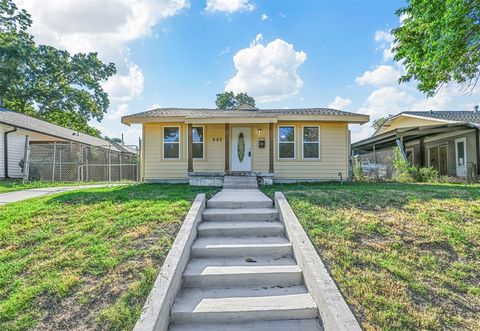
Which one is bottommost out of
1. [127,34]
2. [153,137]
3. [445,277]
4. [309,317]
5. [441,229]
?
[309,317]

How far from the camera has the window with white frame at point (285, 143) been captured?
11.0 m

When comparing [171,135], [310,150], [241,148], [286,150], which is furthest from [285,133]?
[171,135]

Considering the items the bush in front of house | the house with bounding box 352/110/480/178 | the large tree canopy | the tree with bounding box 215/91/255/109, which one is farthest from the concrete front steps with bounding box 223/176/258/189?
the tree with bounding box 215/91/255/109

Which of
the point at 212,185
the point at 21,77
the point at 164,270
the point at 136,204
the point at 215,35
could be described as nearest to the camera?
the point at 164,270

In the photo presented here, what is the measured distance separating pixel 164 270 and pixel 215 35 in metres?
10.5

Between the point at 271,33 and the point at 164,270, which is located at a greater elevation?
the point at 271,33

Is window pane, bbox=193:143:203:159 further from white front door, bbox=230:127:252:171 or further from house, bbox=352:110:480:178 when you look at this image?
house, bbox=352:110:480:178

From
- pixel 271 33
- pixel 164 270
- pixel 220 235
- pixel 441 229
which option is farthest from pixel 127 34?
pixel 441 229

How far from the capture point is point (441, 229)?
443 cm

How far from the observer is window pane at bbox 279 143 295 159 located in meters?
11.0

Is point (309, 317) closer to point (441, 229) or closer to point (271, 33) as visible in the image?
point (441, 229)

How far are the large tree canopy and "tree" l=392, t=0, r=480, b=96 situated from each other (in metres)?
25.5

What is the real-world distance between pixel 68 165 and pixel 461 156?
20333 millimetres

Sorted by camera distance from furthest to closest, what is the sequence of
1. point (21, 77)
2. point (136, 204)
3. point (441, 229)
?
point (21, 77), point (136, 204), point (441, 229)
